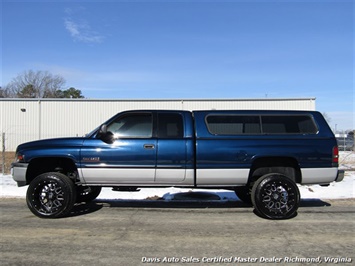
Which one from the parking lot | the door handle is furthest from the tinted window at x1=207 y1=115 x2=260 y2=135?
the parking lot

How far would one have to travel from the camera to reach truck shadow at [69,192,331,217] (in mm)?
7336

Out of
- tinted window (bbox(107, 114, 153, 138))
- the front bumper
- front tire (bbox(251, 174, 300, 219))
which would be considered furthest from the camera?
A: tinted window (bbox(107, 114, 153, 138))

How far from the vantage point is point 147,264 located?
4.02 m

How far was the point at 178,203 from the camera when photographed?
7.86m

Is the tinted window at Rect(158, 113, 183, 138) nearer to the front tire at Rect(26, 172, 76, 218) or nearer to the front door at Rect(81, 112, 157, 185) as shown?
the front door at Rect(81, 112, 157, 185)

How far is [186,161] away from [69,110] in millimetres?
26252

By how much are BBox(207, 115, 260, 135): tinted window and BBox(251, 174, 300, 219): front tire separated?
96 cm

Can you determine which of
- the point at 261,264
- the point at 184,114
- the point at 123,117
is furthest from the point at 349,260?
the point at 123,117

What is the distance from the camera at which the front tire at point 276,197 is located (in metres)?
6.09

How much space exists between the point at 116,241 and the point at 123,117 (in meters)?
2.46

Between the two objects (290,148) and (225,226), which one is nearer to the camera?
(225,226)

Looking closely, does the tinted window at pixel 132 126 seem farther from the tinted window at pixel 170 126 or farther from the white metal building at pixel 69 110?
the white metal building at pixel 69 110

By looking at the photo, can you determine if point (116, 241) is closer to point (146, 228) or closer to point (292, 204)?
point (146, 228)

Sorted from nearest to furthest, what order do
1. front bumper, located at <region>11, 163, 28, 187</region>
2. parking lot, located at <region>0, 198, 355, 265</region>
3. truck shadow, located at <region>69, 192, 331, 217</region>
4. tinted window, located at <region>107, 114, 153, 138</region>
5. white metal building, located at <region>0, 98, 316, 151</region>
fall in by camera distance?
parking lot, located at <region>0, 198, 355, 265</region> < front bumper, located at <region>11, 163, 28, 187</region> < tinted window, located at <region>107, 114, 153, 138</region> < truck shadow, located at <region>69, 192, 331, 217</region> < white metal building, located at <region>0, 98, 316, 151</region>
